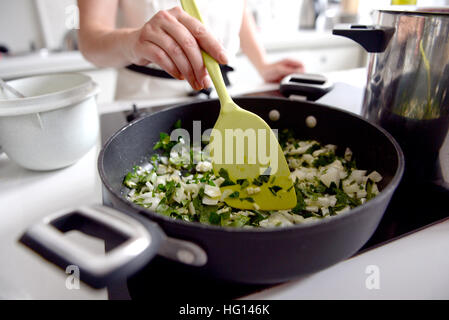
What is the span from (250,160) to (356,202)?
217 millimetres

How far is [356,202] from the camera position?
0.64m

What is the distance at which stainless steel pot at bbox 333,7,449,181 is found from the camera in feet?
1.86

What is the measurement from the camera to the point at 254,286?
0.47 m

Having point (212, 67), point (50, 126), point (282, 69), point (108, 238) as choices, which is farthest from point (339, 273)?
point (282, 69)

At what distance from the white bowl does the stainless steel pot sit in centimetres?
55

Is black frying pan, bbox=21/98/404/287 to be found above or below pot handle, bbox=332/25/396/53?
below

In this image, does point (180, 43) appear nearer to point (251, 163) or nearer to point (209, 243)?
point (251, 163)

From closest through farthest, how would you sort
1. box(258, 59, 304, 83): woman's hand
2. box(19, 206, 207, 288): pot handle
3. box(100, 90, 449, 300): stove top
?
box(19, 206, 207, 288): pot handle → box(100, 90, 449, 300): stove top → box(258, 59, 304, 83): woman's hand

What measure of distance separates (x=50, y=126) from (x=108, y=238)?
0.40 metres

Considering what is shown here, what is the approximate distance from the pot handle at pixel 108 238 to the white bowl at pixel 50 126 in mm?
362

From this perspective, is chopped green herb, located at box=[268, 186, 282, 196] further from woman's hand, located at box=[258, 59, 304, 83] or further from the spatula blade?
woman's hand, located at box=[258, 59, 304, 83]

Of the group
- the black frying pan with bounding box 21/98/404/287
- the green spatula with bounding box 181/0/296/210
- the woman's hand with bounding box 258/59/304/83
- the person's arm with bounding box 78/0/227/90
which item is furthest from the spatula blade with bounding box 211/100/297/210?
the woman's hand with bounding box 258/59/304/83


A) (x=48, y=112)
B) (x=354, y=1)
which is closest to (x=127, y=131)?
(x=48, y=112)

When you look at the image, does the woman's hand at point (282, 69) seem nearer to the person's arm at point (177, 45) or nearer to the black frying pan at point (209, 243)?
the person's arm at point (177, 45)
